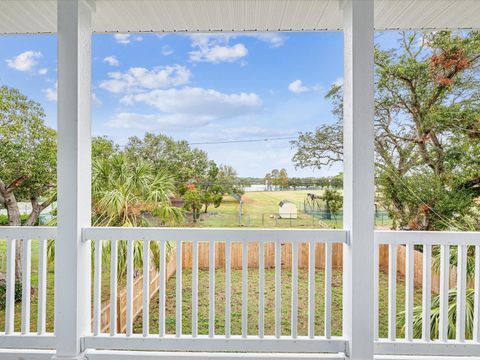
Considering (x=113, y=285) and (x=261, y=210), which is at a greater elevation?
(x=261, y=210)

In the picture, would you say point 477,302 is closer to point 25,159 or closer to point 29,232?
point 29,232

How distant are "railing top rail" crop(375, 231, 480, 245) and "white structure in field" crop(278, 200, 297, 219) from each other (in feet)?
2.49

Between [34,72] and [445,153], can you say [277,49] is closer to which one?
[445,153]

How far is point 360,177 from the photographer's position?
1.72m

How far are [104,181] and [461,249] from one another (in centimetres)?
274

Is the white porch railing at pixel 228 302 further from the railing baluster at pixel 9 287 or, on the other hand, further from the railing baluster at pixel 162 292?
the railing baluster at pixel 9 287

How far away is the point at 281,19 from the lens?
2.23 m

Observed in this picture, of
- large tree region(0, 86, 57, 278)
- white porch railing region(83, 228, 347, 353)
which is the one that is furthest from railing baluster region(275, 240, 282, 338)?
large tree region(0, 86, 57, 278)

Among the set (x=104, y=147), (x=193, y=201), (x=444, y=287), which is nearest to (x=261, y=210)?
(x=193, y=201)

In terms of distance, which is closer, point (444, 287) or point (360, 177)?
point (360, 177)

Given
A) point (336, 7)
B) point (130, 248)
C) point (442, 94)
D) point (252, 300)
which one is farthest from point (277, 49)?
point (252, 300)

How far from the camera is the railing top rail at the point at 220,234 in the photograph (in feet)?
6.03

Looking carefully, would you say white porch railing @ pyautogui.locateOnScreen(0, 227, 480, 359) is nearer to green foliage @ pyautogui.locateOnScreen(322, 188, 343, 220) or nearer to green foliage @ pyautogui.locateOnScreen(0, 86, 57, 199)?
green foliage @ pyautogui.locateOnScreen(322, 188, 343, 220)

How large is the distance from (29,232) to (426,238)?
8.63ft
